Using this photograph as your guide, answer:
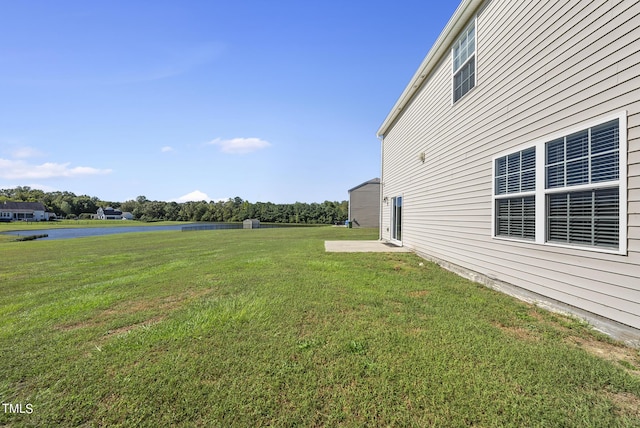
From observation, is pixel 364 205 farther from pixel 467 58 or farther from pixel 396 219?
pixel 467 58

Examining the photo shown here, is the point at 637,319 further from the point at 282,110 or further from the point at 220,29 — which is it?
the point at 282,110

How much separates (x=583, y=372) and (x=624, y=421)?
21.3 inches

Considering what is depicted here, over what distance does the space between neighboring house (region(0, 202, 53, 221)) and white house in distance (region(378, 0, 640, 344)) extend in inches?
3674

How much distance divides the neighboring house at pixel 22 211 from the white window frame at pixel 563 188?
94.1 m

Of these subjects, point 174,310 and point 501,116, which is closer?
point 174,310

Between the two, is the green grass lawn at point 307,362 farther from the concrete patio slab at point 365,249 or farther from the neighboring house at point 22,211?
the neighboring house at point 22,211

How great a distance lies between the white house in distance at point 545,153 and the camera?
8.61 feet

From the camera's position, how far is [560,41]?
336 centimetres

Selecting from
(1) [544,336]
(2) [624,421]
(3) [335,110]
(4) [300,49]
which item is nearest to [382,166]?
(3) [335,110]

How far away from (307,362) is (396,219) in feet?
31.0

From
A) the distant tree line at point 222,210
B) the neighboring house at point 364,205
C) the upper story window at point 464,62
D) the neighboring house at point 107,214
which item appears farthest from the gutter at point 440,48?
the neighboring house at point 107,214

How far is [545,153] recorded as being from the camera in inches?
142

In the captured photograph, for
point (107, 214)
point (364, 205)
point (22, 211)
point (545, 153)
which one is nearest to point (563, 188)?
point (545, 153)

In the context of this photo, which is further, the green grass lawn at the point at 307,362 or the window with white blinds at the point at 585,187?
the window with white blinds at the point at 585,187
